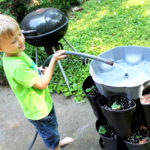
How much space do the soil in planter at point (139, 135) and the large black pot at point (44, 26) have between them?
163 cm

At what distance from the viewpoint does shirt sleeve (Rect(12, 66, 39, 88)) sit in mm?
1404

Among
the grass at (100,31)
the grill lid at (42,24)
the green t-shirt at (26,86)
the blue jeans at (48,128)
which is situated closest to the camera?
the green t-shirt at (26,86)

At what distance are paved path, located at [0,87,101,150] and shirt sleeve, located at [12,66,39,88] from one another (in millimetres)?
1163

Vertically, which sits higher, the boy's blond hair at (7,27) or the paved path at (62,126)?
the boy's blond hair at (7,27)

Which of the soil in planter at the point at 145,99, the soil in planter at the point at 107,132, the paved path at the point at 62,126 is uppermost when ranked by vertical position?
the soil in planter at the point at 145,99

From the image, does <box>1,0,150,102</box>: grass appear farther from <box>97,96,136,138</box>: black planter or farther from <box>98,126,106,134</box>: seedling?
<box>97,96,136,138</box>: black planter

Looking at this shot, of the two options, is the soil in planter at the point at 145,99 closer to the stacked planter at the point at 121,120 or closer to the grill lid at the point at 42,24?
the stacked planter at the point at 121,120

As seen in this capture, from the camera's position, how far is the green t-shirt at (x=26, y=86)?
141 cm

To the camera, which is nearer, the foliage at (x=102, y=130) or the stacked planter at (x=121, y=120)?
the stacked planter at (x=121, y=120)

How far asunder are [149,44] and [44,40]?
1.97 m

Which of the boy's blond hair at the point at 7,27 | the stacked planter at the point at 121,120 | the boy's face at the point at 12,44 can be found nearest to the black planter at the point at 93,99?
the stacked planter at the point at 121,120

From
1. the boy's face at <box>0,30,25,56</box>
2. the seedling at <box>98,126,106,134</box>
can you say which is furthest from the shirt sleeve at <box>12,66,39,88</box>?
the seedling at <box>98,126,106,134</box>

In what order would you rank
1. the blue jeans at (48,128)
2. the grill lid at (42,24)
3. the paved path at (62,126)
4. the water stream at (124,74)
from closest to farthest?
the water stream at (124,74), the blue jeans at (48,128), the paved path at (62,126), the grill lid at (42,24)

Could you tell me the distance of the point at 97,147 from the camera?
7.06ft
